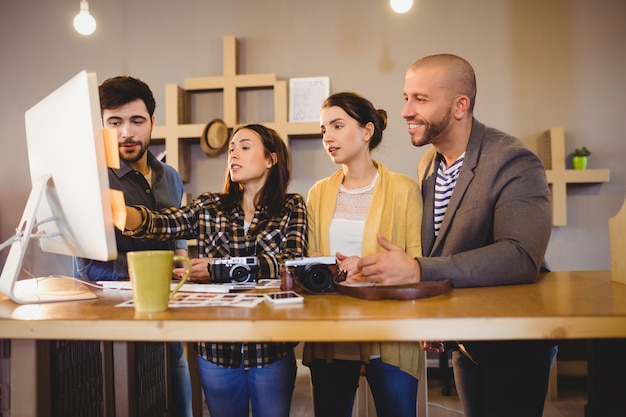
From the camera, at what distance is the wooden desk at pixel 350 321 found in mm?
759

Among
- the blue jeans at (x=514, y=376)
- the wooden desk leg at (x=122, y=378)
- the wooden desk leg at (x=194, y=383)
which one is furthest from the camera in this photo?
the wooden desk leg at (x=194, y=383)

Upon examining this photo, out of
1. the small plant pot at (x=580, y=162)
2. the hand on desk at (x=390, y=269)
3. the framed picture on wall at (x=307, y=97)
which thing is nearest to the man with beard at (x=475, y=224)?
the hand on desk at (x=390, y=269)

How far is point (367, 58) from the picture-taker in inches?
125

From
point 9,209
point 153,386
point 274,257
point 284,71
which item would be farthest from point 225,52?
point 153,386

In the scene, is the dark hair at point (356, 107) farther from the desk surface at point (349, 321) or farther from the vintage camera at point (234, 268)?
the desk surface at point (349, 321)

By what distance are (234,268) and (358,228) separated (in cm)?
52

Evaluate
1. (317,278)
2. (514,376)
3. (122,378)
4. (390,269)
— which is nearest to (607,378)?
(514,376)

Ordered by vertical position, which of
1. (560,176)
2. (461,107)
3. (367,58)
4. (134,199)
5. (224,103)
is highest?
(367,58)

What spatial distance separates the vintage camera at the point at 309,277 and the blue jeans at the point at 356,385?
1.30 ft

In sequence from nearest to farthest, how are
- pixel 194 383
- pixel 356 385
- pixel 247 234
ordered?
pixel 356 385 < pixel 247 234 < pixel 194 383

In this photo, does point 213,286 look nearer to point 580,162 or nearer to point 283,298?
point 283,298

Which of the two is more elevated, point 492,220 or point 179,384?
point 492,220

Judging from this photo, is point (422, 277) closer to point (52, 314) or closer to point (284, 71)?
point (52, 314)

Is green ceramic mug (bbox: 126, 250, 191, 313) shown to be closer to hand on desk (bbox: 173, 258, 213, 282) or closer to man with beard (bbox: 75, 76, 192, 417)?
hand on desk (bbox: 173, 258, 213, 282)
